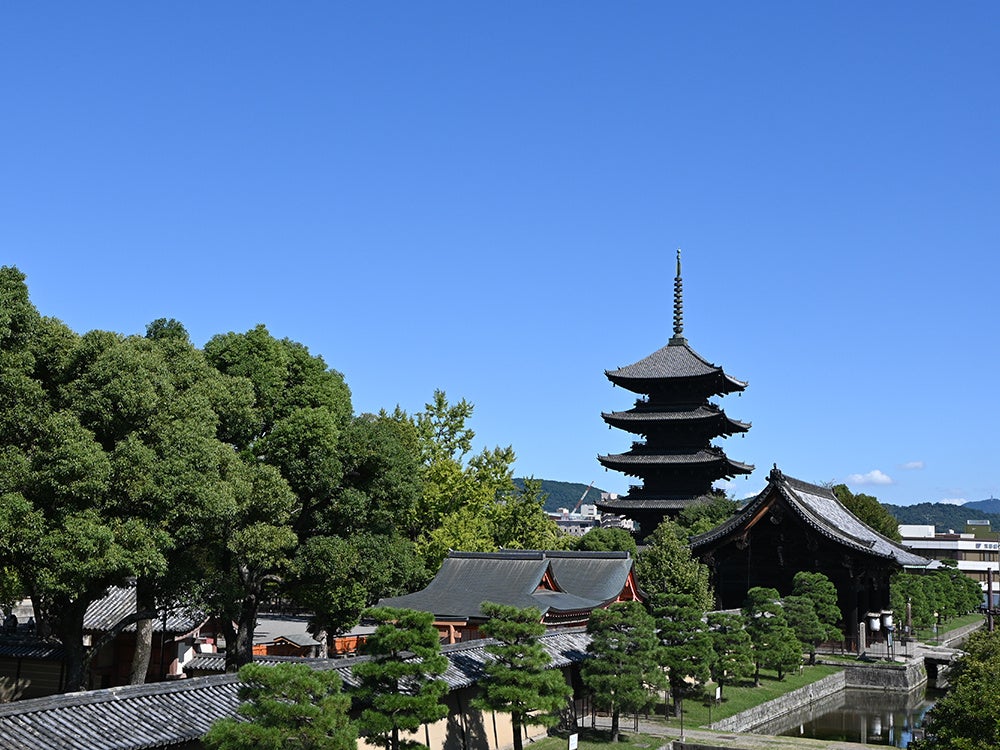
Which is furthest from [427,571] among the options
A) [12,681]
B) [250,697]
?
[250,697]

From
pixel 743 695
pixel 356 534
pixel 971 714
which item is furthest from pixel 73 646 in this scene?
pixel 743 695

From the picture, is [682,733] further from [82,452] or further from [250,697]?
[82,452]

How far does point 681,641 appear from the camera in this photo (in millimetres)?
32375

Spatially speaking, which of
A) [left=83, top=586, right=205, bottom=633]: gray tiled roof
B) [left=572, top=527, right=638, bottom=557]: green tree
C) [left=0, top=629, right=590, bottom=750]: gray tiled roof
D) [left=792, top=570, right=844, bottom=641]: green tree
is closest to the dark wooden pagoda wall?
[left=792, top=570, right=844, bottom=641]: green tree

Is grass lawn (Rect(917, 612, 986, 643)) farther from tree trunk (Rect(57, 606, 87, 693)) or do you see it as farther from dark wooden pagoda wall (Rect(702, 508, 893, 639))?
tree trunk (Rect(57, 606, 87, 693))

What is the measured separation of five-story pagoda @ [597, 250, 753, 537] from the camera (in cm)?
7425

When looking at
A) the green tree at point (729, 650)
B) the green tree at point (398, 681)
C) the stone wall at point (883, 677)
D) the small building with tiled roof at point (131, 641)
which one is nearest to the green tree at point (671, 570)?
the stone wall at point (883, 677)

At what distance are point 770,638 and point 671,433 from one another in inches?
1438

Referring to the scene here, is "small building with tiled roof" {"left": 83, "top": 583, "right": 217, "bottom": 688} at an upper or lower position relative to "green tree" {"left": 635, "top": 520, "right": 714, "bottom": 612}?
lower

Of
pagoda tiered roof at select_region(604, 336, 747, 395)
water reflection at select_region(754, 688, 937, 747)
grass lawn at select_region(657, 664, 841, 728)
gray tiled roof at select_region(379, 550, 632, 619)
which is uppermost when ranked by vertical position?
pagoda tiered roof at select_region(604, 336, 747, 395)

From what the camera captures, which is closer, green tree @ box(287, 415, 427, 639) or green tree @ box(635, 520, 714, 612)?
green tree @ box(287, 415, 427, 639)

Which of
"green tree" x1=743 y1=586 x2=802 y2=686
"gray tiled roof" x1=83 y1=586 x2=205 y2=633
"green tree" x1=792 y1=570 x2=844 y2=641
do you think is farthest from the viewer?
"green tree" x1=792 y1=570 x2=844 y2=641

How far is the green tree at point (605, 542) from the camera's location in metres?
58.9

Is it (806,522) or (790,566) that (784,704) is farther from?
(790,566)
